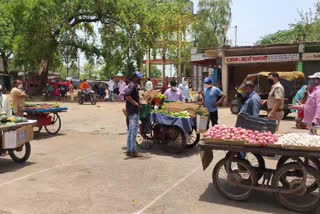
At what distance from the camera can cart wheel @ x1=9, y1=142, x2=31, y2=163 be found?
23.6ft

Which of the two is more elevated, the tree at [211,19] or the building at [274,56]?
the tree at [211,19]

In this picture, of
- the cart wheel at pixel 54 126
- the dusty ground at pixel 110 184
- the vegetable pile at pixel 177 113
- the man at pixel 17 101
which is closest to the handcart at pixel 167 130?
the vegetable pile at pixel 177 113

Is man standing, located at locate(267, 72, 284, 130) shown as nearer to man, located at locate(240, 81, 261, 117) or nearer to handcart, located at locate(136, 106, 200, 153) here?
man, located at locate(240, 81, 261, 117)

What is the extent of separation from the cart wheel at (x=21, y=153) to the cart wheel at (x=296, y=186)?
5.05 metres

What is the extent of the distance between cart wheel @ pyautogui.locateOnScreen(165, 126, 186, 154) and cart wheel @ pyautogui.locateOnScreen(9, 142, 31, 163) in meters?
3.11

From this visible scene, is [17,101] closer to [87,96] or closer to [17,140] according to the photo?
[17,140]

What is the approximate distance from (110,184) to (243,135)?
2349 mm

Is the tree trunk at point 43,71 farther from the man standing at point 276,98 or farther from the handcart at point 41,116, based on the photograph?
the man standing at point 276,98

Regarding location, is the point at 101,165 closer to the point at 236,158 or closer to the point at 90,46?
the point at 236,158

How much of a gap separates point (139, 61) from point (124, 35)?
2.25m

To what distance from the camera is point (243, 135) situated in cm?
510

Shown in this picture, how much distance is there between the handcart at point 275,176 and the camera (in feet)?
15.3

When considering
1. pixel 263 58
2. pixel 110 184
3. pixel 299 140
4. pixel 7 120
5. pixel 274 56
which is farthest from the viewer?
pixel 263 58

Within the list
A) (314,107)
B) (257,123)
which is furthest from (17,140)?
(314,107)
